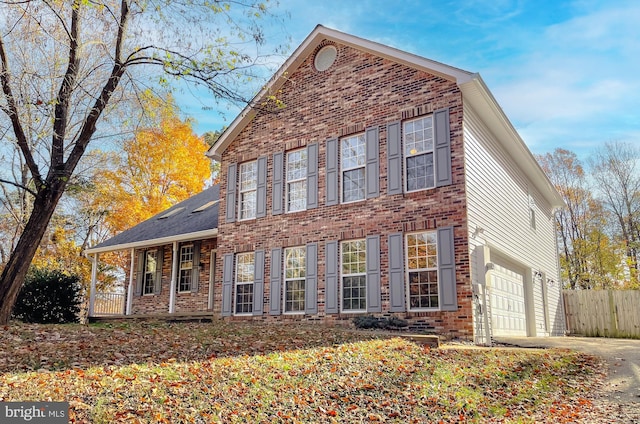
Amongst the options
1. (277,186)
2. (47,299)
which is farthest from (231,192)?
(47,299)

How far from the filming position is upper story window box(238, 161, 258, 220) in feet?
49.5

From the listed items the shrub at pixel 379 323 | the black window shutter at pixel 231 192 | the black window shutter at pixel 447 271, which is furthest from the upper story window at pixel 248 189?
the black window shutter at pixel 447 271

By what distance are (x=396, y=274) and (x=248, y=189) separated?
5658 mm

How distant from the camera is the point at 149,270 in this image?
61.4ft

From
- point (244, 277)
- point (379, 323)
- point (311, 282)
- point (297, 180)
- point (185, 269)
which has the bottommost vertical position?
point (379, 323)

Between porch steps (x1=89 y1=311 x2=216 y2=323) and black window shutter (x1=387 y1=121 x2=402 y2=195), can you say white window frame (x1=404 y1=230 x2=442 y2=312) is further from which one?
porch steps (x1=89 y1=311 x2=216 y2=323)

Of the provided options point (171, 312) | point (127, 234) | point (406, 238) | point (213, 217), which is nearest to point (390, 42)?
point (406, 238)

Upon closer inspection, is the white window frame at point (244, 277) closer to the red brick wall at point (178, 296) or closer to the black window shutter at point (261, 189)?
the black window shutter at point (261, 189)

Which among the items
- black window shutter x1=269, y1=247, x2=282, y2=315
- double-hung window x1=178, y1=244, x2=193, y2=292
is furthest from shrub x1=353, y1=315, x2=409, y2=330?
double-hung window x1=178, y1=244, x2=193, y2=292

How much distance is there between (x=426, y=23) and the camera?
1099 centimetres

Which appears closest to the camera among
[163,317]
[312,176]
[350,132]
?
[350,132]

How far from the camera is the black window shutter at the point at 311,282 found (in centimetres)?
1287

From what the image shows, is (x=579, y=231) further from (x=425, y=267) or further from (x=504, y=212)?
(x=425, y=267)

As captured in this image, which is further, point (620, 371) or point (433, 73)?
point (433, 73)
